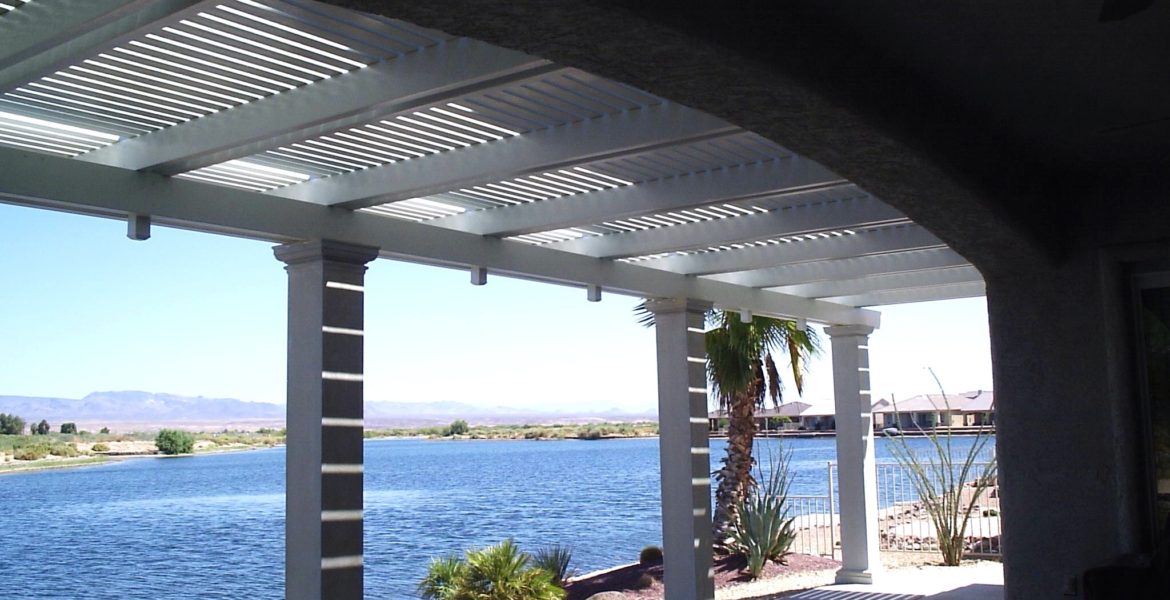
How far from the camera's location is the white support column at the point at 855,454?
11.3 m

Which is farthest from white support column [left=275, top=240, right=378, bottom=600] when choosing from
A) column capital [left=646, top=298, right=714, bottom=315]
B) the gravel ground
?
the gravel ground

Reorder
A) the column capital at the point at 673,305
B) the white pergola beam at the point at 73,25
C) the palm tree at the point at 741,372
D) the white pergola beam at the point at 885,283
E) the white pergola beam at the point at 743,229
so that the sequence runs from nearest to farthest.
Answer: the white pergola beam at the point at 73,25
the white pergola beam at the point at 743,229
the column capital at the point at 673,305
the white pergola beam at the point at 885,283
the palm tree at the point at 741,372

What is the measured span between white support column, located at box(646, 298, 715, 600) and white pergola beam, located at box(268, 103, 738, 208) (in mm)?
3777

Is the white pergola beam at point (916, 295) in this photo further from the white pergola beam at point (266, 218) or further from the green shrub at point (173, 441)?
the green shrub at point (173, 441)

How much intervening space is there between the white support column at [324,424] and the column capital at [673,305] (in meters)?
3.62

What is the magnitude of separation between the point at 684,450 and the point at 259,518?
34363 millimetres

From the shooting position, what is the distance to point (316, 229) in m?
6.12

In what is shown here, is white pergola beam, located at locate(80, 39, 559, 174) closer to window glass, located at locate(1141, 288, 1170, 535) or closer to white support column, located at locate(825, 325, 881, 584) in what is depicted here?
window glass, located at locate(1141, 288, 1170, 535)

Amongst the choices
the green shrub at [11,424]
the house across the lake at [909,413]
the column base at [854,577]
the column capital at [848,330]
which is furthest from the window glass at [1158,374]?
the green shrub at [11,424]

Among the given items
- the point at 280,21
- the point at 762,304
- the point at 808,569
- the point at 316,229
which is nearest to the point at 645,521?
the point at 808,569

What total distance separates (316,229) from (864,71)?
12.1 feet

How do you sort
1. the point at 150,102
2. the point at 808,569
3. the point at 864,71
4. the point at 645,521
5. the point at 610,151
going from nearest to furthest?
1. the point at 864,71
2. the point at 150,102
3. the point at 610,151
4. the point at 808,569
5. the point at 645,521

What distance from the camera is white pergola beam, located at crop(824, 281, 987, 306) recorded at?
34.7 feet

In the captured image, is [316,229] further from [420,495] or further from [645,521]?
[420,495]
